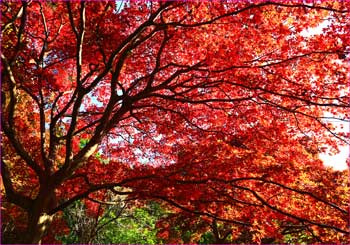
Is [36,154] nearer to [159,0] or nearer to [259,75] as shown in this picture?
[159,0]

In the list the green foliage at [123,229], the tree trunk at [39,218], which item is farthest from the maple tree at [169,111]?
the green foliage at [123,229]

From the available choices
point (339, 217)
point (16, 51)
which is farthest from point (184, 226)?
point (16, 51)

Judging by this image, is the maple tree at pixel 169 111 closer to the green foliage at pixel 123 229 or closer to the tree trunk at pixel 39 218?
the tree trunk at pixel 39 218

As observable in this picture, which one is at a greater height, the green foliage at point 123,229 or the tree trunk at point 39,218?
the green foliage at point 123,229

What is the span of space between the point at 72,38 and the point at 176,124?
13.1 feet

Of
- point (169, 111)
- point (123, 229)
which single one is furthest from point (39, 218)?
point (123, 229)

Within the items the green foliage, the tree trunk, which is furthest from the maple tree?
the green foliage

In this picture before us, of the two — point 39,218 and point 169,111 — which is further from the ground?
point 169,111

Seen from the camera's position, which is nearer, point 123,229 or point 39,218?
point 39,218

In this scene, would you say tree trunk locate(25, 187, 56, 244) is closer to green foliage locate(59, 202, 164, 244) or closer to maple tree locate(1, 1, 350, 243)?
maple tree locate(1, 1, 350, 243)

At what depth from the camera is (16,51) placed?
7.46 meters

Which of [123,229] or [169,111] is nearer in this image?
[169,111]

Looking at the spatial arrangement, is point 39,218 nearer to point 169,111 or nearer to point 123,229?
point 169,111

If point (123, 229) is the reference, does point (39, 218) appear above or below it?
below
